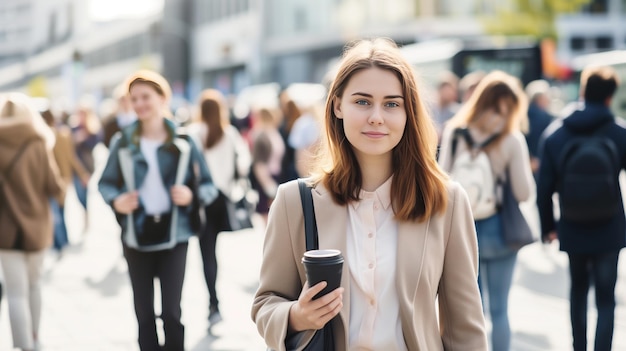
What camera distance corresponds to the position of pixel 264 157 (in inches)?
404

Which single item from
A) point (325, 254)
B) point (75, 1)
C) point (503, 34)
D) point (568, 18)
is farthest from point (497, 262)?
point (75, 1)

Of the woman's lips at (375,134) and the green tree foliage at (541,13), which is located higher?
the green tree foliage at (541,13)

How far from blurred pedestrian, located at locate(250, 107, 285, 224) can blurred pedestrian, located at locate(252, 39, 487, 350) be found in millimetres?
7644

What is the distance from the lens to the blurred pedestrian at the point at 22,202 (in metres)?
5.67

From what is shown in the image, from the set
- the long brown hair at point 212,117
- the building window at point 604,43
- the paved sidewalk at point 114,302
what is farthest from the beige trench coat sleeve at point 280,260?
the building window at point 604,43

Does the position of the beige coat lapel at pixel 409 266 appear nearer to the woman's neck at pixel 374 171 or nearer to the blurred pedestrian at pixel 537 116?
the woman's neck at pixel 374 171

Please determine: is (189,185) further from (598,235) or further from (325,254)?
(325,254)

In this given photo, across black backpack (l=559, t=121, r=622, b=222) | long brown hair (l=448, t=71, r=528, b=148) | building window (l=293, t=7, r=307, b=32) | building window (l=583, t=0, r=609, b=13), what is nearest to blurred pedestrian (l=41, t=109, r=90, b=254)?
long brown hair (l=448, t=71, r=528, b=148)

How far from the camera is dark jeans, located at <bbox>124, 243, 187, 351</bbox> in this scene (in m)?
4.81

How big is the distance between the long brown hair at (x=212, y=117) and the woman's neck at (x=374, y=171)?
501cm

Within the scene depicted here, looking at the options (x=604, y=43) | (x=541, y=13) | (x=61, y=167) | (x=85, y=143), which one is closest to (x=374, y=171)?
(x=61, y=167)

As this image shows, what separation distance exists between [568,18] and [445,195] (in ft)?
178

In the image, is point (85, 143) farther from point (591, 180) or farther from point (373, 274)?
point (373, 274)

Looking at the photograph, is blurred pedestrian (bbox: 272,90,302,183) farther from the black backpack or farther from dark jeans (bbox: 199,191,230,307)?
the black backpack
